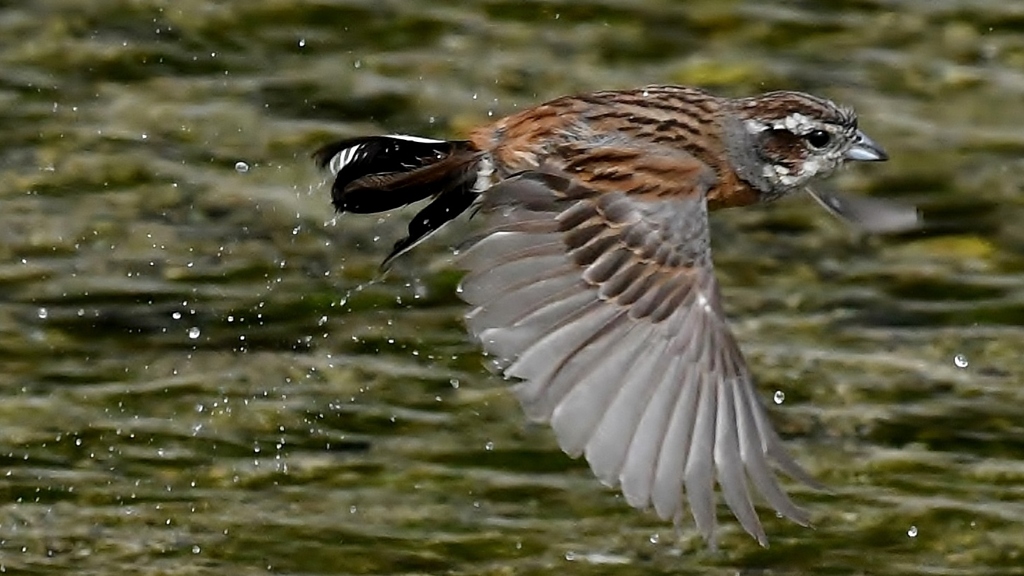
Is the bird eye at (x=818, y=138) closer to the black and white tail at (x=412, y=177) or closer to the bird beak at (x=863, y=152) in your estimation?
the bird beak at (x=863, y=152)

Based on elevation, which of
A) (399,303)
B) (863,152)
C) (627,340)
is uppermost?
(863,152)

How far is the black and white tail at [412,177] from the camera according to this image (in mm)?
7273

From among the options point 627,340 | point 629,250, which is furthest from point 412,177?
point 627,340

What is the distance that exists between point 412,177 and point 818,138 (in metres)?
1.35

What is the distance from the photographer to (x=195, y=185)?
9.94 m

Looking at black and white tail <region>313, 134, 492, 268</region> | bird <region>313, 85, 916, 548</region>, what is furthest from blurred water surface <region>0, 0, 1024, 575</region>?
black and white tail <region>313, 134, 492, 268</region>

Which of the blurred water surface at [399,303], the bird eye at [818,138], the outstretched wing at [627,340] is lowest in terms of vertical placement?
the blurred water surface at [399,303]

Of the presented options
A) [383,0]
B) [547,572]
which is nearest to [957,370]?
[547,572]

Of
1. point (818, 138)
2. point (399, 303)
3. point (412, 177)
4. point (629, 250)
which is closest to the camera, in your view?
point (629, 250)

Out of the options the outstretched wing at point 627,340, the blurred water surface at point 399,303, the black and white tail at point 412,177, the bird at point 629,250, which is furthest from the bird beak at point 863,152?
the black and white tail at point 412,177

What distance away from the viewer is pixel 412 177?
23.9 feet

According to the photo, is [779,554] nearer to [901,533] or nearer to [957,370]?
[901,533]

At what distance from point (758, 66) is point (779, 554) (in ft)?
13.5

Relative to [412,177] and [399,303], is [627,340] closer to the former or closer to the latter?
[412,177]
